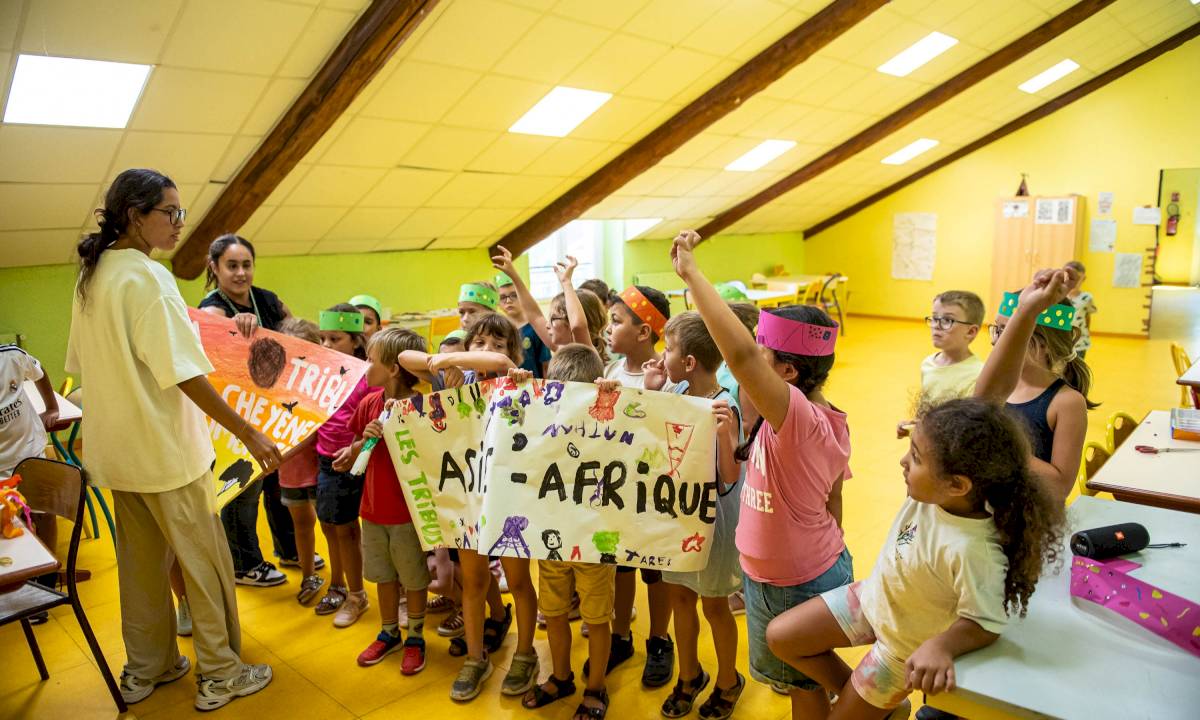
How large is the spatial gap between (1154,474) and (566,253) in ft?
25.4

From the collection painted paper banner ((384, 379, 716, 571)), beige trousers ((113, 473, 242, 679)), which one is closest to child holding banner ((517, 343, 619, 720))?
painted paper banner ((384, 379, 716, 571))

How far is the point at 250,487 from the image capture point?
10.9ft

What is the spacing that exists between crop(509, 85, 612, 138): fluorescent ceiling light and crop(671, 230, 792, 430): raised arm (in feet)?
13.6

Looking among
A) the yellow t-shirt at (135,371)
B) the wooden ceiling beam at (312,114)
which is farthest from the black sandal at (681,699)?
the wooden ceiling beam at (312,114)

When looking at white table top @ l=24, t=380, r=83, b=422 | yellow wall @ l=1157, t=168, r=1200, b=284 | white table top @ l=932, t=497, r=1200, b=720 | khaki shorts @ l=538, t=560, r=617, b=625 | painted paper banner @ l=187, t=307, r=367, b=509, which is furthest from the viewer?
yellow wall @ l=1157, t=168, r=1200, b=284

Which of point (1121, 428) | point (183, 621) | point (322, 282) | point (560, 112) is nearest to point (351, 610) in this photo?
point (183, 621)

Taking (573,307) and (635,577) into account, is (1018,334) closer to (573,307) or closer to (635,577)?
(635,577)

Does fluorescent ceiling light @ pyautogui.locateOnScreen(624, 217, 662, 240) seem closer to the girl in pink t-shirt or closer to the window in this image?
the window

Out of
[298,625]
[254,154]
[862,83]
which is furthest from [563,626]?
[862,83]

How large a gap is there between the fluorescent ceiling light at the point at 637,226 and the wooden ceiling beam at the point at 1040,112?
166 inches

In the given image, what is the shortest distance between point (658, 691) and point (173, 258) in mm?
5144

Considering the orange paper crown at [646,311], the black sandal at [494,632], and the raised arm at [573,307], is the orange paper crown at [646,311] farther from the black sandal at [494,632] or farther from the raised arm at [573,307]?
the black sandal at [494,632]

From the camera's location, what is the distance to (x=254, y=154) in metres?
Answer: 4.77

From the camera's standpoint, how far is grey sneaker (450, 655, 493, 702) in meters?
2.49
